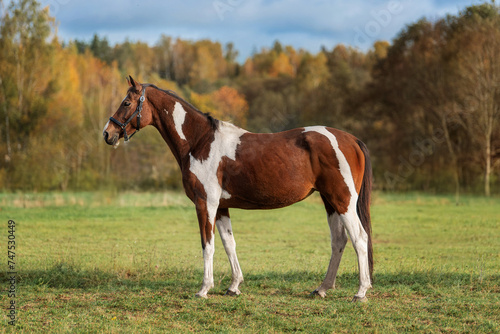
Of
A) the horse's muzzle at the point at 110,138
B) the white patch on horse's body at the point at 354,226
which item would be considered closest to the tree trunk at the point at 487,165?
the white patch on horse's body at the point at 354,226

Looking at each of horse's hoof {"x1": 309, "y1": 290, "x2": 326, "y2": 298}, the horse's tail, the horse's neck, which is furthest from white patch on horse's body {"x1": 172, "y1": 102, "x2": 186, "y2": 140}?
horse's hoof {"x1": 309, "y1": 290, "x2": 326, "y2": 298}

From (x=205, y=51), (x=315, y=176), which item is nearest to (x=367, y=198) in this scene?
(x=315, y=176)

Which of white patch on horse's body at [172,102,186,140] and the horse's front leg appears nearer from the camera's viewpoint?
the horse's front leg

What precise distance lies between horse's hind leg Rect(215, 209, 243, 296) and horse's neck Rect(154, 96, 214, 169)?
3.19ft

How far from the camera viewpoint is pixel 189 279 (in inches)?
329

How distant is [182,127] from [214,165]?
776 millimetres

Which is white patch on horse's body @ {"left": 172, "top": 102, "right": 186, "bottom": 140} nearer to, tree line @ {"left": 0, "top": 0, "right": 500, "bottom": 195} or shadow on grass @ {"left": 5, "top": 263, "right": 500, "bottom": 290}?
shadow on grass @ {"left": 5, "top": 263, "right": 500, "bottom": 290}

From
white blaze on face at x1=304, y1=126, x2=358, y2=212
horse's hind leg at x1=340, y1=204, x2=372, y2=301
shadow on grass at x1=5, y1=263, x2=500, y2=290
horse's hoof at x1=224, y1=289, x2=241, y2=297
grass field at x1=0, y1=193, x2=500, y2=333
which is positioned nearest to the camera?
grass field at x1=0, y1=193, x2=500, y2=333

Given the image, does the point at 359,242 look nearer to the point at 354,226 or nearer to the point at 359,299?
the point at 354,226

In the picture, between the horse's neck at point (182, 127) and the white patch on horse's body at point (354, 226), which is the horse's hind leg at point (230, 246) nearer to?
the horse's neck at point (182, 127)

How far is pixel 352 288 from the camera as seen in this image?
7625mm

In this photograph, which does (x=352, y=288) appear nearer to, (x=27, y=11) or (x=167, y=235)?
(x=167, y=235)

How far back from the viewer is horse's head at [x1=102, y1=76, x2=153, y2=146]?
7.18m

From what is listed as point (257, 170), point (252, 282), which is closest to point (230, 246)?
point (252, 282)
